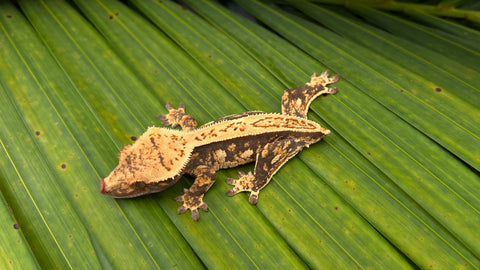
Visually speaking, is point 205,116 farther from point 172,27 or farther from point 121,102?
point 172,27

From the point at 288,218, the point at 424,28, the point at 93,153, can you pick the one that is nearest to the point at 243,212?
the point at 288,218

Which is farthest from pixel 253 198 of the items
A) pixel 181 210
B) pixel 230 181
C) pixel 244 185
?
pixel 181 210

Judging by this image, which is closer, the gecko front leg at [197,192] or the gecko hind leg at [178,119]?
the gecko front leg at [197,192]

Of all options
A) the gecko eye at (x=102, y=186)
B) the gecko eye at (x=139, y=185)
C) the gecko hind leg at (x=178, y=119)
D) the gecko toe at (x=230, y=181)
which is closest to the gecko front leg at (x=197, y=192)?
the gecko toe at (x=230, y=181)

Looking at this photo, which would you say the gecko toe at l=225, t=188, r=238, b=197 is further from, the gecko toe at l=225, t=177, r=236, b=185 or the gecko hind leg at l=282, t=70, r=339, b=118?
the gecko hind leg at l=282, t=70, r=339, b=118

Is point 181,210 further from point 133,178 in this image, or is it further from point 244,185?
point 244,185

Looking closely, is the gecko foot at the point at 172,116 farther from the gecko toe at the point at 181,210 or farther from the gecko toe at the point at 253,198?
the gecko toe at the point at 253,198

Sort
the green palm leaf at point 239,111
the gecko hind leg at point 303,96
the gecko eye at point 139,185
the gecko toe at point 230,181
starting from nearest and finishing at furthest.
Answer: the green palm leaf at point 239,111 → the gecko eye at point 139,185 → the gecko toe at point 230,181 → the gecko hind leg at point 303,96
